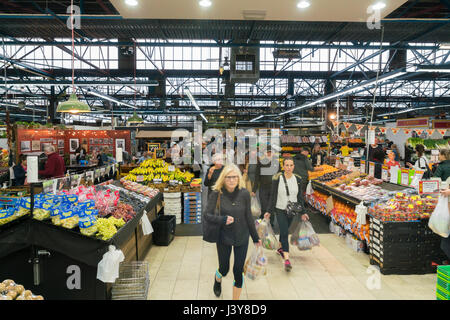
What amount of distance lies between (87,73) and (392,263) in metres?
14.9

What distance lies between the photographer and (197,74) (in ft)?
48.5

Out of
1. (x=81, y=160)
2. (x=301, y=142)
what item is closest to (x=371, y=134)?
(x=301, y=142)

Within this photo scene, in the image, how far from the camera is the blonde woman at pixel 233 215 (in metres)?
3.23

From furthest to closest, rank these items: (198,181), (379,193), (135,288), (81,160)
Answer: (81,160)
(198,181)
(379,193)
(135,288)

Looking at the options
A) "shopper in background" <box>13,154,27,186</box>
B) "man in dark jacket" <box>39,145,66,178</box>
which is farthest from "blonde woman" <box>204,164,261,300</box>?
"shopper in background" <box>13,154,27,186</box>

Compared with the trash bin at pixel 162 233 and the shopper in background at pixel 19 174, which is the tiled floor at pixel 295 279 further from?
the shopper in background at pixel 19 174

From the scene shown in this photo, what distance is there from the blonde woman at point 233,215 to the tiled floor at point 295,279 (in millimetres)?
713

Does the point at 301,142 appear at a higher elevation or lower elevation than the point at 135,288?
higher

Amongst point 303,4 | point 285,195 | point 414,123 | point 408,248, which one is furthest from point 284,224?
point 414,123

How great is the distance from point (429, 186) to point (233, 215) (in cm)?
333

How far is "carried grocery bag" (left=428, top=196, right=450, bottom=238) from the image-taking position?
3719 millimetres

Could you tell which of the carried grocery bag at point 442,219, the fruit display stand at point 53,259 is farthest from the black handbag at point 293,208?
the fruit display stand at point 53,259
